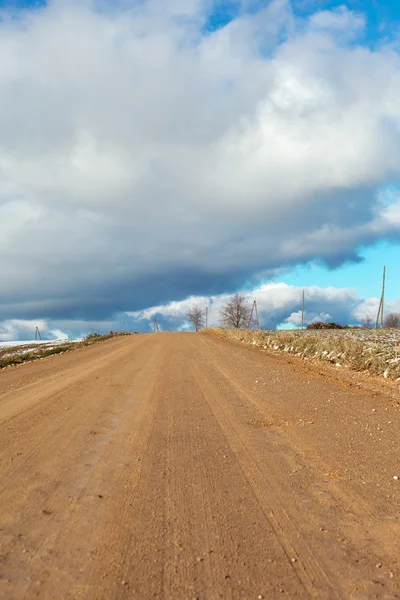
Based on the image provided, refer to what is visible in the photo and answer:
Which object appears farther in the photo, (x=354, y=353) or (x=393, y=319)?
(x=393, y=319)

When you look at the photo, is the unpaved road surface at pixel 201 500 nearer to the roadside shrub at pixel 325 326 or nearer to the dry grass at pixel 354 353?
the dry grass at pixel 354 353

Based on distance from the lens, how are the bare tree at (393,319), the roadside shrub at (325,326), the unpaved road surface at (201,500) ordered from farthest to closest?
the bare tree at (393,319), the roadside shrub at (325,326), the unpaved road surface at (201,500)

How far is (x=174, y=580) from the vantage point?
8.73 feet

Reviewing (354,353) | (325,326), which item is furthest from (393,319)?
(354,353)

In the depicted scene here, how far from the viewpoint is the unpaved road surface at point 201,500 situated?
8.80ft

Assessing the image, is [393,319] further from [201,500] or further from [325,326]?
[201,500]

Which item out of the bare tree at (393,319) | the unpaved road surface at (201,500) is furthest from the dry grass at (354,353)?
the bare tree at (393,319)

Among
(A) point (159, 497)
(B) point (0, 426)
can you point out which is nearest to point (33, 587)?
(A) point (159, 497)

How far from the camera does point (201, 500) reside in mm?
3762

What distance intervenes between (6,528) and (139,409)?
401 centimetres

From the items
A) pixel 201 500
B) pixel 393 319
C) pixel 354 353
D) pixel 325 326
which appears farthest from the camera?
pixel 393 319

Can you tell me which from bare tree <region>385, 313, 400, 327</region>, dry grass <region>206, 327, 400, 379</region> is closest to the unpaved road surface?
dry grass <region>206, 327, 400, 379</region>

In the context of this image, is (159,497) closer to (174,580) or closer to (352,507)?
(174,580)

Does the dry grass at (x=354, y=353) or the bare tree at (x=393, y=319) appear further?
the bare tree at (x=393, y=319)
